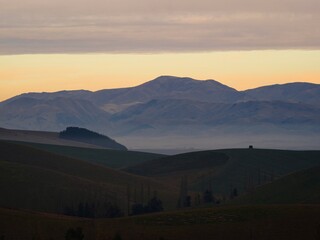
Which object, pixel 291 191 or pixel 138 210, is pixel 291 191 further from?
pixel 138 210

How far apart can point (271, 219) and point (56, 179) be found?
76.9 meters

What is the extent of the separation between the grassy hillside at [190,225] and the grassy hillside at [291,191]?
2260 centimetres

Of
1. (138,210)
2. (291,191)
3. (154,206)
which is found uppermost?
(291,191)

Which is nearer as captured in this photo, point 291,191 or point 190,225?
point 190,225

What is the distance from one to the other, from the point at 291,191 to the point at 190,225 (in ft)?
143

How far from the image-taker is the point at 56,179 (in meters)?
200

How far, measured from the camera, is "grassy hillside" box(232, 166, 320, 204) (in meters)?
162

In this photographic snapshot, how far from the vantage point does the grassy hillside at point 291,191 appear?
161500mm

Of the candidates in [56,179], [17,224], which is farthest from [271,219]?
[56,179]

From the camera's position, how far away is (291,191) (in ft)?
552

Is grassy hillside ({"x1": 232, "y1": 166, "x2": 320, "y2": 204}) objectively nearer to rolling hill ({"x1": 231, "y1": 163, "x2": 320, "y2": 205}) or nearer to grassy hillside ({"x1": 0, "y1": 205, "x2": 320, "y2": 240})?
rolling hill ({"x1": 231, "y1": 163, "x2": 320, "y2": 205})

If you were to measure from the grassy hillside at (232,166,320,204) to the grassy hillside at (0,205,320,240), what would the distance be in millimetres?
22601

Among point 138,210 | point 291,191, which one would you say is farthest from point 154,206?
point 291,191

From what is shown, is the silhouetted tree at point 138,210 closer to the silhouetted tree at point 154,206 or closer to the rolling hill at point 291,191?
the silhouetted tree at point 154,206
